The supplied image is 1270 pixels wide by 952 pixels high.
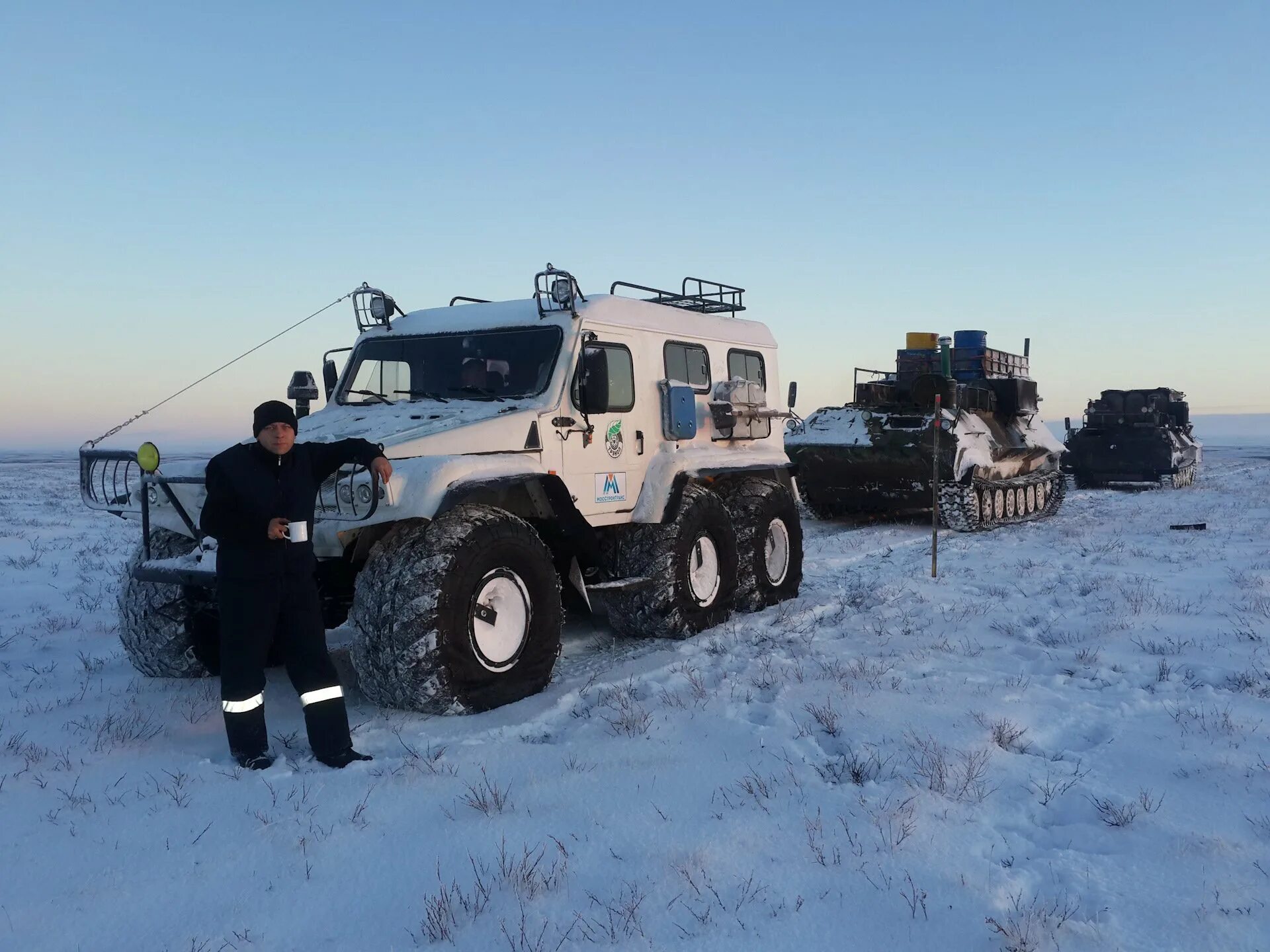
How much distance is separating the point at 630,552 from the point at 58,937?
455 cm

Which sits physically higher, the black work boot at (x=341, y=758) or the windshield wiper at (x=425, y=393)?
the windshield wiper at (x=425, y=393)

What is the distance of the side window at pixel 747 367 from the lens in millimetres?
8617

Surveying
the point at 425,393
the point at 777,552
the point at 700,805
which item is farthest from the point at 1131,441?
the point at 700,805

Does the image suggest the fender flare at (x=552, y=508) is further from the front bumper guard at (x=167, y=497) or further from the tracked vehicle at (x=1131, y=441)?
the tracked vehicle at (x=1131, y=441)

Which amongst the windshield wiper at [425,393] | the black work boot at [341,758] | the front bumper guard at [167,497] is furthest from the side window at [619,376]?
the black work boot at [341,758]

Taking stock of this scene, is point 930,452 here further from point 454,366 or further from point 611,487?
point 454,366

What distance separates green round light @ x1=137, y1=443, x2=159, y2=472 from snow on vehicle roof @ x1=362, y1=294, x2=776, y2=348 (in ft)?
8.07

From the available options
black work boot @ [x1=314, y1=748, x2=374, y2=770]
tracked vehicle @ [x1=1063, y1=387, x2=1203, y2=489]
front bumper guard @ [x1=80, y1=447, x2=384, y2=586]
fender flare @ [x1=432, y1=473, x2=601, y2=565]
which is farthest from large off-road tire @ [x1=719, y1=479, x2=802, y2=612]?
tracked vehicle @ [x1=1063, y1=387, x2=1203, y2=489]

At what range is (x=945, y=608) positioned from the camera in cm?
813

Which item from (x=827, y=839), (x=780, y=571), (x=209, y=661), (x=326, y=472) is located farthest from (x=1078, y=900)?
(x=780, y=571)

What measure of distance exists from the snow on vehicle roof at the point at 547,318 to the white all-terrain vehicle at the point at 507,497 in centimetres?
2

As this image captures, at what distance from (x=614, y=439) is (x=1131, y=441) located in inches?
891

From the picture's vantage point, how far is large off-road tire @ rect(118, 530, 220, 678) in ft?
18.7

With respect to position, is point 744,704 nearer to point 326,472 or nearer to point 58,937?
point 326,472
